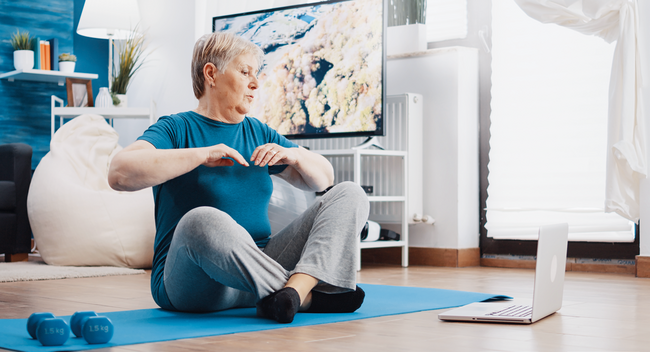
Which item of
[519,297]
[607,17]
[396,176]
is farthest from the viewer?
[396,176]

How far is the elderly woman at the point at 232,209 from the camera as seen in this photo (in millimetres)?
1536

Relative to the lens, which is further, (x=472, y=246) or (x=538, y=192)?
(x=472, y=246)

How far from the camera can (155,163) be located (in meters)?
1.53

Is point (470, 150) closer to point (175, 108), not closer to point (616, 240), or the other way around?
point (616, 240)

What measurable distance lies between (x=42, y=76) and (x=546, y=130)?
10.6 ft

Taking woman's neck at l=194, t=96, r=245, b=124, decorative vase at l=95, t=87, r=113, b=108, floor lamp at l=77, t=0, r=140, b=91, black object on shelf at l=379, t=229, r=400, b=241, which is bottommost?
black object on shelf at l=379, t=229, r=400, b=241

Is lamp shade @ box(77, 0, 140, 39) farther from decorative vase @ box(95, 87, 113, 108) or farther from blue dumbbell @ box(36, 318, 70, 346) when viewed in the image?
blue dumbbell @ box(36, 318, 70, 346)

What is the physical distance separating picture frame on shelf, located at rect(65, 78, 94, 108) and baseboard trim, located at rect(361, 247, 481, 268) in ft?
6.83

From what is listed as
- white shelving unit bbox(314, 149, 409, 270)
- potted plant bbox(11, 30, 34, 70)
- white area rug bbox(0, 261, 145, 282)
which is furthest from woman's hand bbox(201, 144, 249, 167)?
potted plant bbox(11, 30, 34, 70)

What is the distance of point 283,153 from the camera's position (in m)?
1.66

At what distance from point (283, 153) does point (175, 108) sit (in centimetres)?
301

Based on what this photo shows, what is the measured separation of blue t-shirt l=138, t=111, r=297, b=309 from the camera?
1.68 m

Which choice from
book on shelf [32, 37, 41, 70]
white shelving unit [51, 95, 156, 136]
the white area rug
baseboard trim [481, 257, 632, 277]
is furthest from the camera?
book on shelf [32, 37, 41, 70]

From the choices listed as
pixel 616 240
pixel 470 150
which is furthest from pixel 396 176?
pixel 616 240
